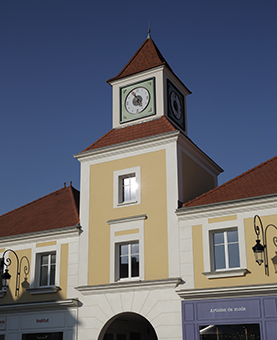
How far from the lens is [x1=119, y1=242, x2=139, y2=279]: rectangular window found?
21.6 meters

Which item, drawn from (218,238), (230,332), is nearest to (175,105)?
(218,238)

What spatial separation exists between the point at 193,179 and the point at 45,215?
8.63 metres

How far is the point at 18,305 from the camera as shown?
23.4 m

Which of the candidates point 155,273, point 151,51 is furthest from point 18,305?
point 151,51

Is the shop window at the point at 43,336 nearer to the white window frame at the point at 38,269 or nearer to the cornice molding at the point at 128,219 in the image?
the white window frame at the point at 38,269

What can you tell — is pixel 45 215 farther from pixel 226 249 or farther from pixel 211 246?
pixel 226 249

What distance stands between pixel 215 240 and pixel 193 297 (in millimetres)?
2600

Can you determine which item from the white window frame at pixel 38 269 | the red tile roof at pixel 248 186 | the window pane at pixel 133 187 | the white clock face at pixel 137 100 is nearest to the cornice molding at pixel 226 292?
the red tile roof at pixel 248 186

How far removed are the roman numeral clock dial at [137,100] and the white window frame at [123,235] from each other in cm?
635

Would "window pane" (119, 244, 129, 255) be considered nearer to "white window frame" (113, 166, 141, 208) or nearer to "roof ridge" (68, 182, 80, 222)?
"white window frame" (113, 166, 141, 208)

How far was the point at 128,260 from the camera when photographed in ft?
71.6

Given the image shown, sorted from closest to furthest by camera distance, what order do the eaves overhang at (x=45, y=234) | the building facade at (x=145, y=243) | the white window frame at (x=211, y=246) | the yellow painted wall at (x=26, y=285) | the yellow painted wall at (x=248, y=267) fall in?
1. the yellow painted wall at (x=248, y=267)
2. the white window frame at (x=211, y=246)
3. the building facade at (x=145, y=243)
4. the yellow painted wall at (x=26, y=285)
5. the eaves overhang at (x=45, y=234)

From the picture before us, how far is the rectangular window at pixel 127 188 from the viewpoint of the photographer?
2298cm

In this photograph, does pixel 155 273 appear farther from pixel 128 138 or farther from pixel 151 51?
pixel 151 51
